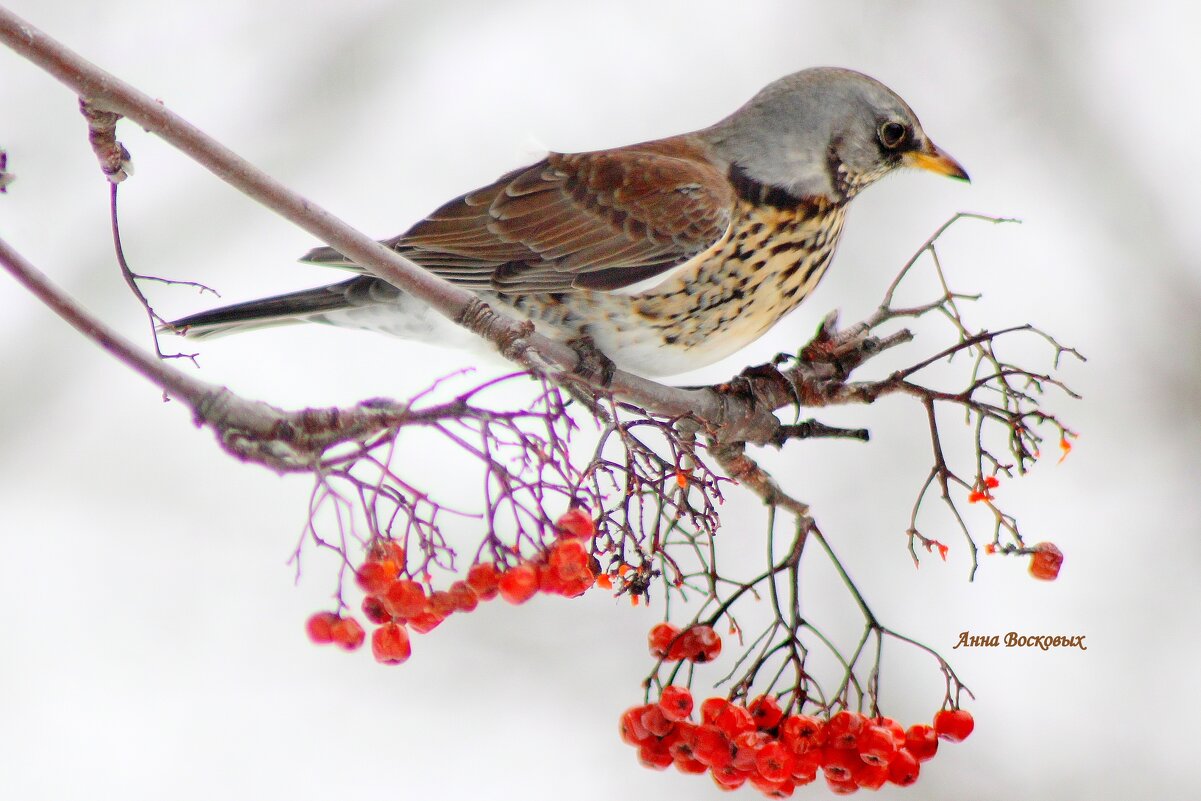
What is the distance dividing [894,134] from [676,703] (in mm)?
1394

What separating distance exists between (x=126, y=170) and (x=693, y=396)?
846mm

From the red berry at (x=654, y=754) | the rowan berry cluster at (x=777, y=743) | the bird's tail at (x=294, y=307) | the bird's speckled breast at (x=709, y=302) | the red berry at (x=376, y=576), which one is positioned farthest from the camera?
the bird's speckled breast at (x=709, y=302)

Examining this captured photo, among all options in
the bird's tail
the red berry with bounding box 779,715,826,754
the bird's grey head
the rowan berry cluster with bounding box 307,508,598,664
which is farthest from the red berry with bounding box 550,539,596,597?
the bird's grey head

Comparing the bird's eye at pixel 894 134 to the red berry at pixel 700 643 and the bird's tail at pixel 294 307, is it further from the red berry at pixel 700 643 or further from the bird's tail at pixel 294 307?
the red berry at pixel 700 643

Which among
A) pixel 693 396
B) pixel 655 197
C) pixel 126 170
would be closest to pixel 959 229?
pixel 655 197

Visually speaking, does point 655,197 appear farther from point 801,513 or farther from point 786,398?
point 801,513

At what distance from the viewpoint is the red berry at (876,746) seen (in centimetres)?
143

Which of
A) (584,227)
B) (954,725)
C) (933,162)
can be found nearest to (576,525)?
(954,725)

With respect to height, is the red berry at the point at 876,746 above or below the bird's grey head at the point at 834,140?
below

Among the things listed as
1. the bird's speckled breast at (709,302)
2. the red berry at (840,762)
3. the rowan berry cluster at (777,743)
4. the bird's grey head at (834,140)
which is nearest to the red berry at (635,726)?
the rowan berry cluster at (777,743)

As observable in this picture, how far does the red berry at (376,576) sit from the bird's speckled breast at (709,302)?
103 centimetres

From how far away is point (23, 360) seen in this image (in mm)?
3326

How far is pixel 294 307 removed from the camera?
2.35 m

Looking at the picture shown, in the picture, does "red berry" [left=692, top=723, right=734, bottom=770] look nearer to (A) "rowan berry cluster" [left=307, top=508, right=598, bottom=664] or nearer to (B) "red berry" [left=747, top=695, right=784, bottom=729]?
(B) "red berry" [left=747, top=695, right=784, bottom=729]
